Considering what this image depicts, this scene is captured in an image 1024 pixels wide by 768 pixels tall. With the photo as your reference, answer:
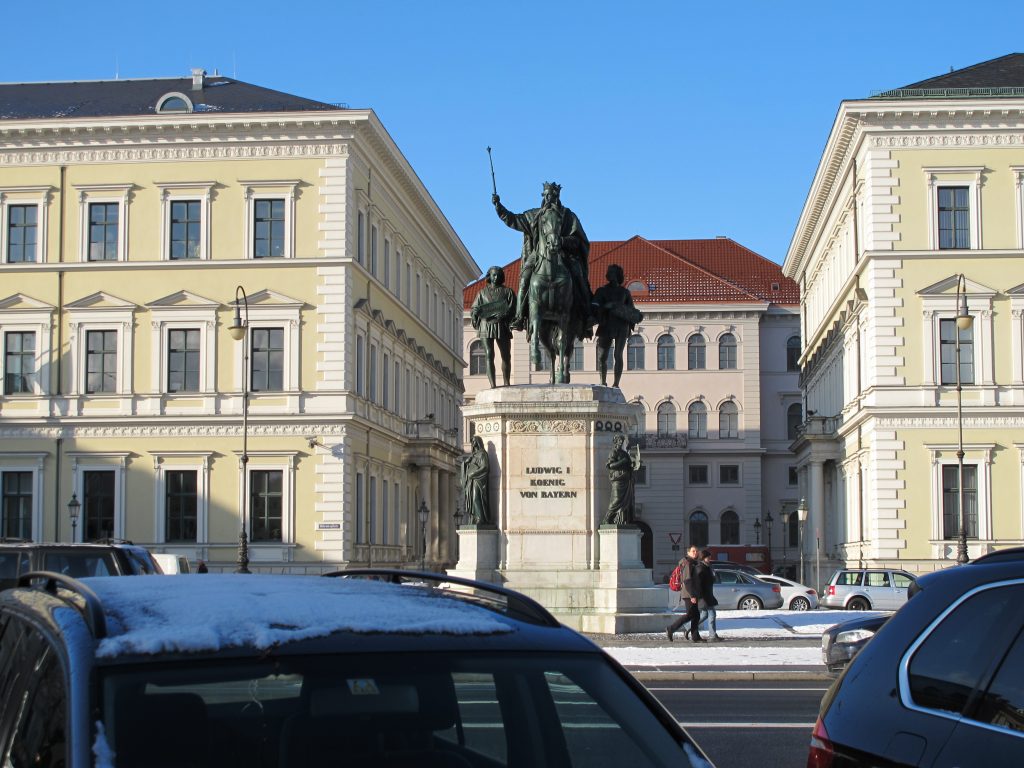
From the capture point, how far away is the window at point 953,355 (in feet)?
182

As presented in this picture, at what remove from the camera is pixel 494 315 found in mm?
30031

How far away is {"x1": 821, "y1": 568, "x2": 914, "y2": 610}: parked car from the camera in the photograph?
1805 inches

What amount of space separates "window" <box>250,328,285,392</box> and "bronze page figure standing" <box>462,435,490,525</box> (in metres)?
28.3

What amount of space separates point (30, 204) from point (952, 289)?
3437cm

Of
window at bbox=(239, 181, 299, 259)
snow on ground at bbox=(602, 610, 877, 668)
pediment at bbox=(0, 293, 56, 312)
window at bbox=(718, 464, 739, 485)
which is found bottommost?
snow on ground at bbox=(602, 610, 877, 668)

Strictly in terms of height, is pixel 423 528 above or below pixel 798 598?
above

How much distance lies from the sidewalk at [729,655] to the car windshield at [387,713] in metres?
16.1

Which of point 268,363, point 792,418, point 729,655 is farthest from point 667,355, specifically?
point 729,655

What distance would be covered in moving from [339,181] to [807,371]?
40416 millimetres

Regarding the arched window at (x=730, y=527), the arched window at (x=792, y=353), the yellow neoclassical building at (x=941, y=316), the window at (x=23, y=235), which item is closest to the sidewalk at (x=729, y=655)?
the yellow neoclassical building at (x=941, y=316)

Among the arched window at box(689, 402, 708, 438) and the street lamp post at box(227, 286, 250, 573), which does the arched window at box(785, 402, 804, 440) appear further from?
the street lamp post at box(227, 286, 250, 573)

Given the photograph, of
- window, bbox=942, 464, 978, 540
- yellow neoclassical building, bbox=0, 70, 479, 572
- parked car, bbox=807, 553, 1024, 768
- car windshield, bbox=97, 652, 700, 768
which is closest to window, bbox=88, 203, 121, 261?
yellow neoclassical building, bbox=0, 70, 479, 572

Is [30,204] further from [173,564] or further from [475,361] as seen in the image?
[475,361]

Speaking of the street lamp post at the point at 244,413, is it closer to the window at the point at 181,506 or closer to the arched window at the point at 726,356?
the window at the point at 181,506
